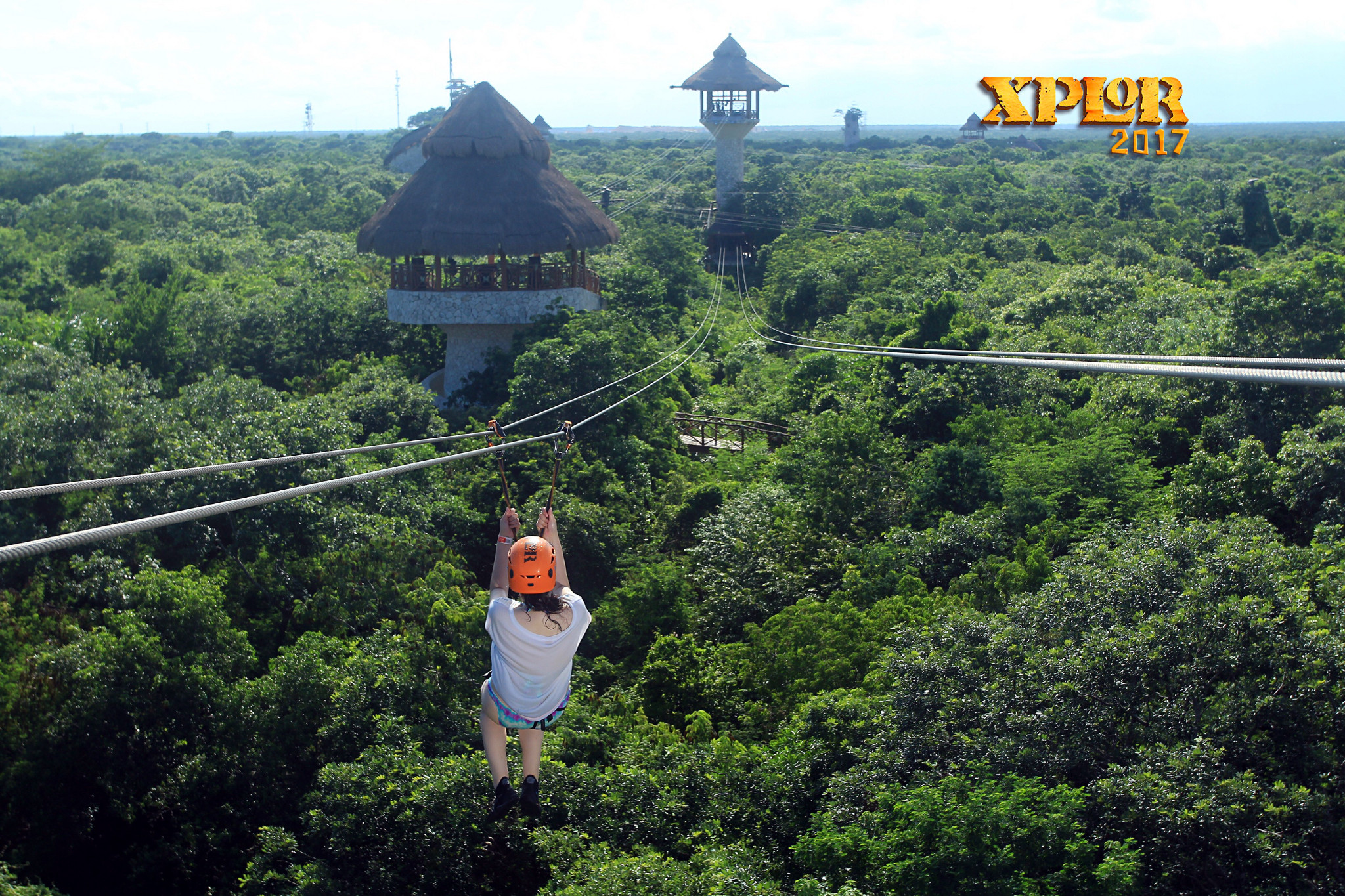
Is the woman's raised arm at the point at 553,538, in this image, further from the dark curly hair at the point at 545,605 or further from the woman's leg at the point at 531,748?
the woman's leg at the point at 531,748

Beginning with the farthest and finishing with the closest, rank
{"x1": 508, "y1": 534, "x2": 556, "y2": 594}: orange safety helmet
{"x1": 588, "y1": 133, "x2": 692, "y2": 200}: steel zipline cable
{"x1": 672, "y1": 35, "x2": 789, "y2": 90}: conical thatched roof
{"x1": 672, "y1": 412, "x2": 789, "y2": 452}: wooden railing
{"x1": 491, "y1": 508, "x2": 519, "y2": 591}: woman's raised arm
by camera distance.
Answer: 1. {"x1": 588, "y1": 133, "x2": 692, "y2": 200}: steel zipline cable
2. {"x1": 672, "y1": 35, "x2": 789, "y2": 90}: conical thatched roof
3. {"x1": 672, "y1": 412, "x2": 789, "y2": 452}: wooden railing
4. {"x1": 491, "y1": 508, "x2": 519, "y2": 591}: woman's raised arm
5. {"x1": 508, "y1": 534, "x2": 556, "y2": 594}: orange safety helmet

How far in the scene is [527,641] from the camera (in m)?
6.31

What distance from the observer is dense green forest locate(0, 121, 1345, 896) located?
29.4ft

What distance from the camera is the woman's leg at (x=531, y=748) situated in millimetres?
6910

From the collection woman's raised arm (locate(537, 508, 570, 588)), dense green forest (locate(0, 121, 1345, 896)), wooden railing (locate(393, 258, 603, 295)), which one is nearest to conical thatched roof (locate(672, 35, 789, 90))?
dense green forest (locate(0, 121, 1345, 896))

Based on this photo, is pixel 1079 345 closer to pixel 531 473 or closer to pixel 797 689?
pixel 531 473

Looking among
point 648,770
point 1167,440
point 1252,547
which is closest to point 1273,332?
point 1167,440

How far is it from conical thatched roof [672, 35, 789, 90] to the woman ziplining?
48955mm

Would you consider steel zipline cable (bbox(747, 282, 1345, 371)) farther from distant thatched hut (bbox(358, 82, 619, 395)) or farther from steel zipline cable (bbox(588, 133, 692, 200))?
steel zipline cable (bbox(588, 133, 692, 200))

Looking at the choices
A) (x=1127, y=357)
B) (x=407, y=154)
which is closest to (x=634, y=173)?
(x=407, y=154)

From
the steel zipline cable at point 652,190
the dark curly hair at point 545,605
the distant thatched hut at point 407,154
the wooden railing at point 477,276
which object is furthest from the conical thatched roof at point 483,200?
the distant thatched hut at point 407,154

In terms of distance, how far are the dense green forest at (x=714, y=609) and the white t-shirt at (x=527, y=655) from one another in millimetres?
2595

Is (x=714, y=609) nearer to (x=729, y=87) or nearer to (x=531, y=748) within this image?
(x=531, y=748)

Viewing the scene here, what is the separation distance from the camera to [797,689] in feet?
41.9
